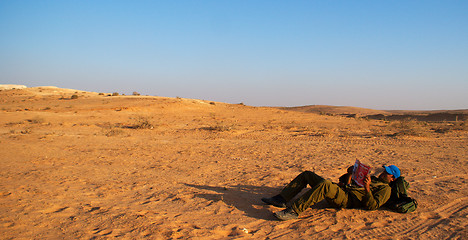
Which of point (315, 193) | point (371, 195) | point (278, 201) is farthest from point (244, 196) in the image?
point (371, 195)

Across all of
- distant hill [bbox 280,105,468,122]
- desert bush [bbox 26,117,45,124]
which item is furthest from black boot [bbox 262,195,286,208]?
distant hill [bbox 280,105,468,122]

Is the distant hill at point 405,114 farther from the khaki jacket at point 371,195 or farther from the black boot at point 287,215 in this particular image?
the black boot at point 287,215

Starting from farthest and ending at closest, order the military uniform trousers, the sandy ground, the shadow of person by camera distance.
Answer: the shadow of person < the military uniform trousers < the sandy ground

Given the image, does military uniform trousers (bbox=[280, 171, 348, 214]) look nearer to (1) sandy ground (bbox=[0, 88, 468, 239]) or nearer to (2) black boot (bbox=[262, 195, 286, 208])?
(2) black boot (bbox=[262, 195, 286, 208])

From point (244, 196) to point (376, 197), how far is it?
6.94 feet

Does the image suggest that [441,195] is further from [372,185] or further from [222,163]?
[222,163]

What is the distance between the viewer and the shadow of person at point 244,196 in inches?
183

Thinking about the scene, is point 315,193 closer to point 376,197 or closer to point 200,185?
point 376,197

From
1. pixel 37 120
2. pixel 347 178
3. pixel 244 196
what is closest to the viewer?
pixel 347 178

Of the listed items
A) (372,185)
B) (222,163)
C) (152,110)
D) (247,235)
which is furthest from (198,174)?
(152,110)

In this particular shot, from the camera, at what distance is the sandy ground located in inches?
158

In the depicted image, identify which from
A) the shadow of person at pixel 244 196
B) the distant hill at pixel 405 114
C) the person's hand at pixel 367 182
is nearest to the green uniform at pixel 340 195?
the person's hand at pixel 367 182

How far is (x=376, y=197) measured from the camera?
14.5ft

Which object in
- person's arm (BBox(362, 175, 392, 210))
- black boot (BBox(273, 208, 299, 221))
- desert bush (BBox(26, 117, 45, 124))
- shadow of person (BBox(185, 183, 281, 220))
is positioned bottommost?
shadow of person (BBox(185, 183, 281, 220))
